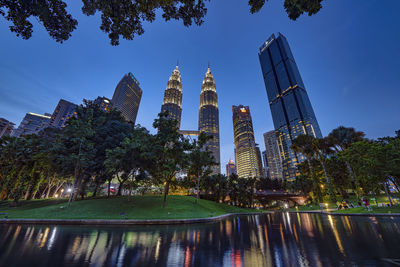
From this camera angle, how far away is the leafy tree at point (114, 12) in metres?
5.21

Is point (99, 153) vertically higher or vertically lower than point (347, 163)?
lower

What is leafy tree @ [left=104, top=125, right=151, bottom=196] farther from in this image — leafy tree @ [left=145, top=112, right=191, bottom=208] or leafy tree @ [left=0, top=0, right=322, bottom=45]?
leafy tree @ [left=0, top=0, right=322, bottom=45]

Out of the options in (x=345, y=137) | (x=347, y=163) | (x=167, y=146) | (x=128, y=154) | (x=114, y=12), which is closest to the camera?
(x=114, y=12)

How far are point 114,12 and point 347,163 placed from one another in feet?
175

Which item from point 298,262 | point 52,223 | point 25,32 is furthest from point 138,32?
point 52,223

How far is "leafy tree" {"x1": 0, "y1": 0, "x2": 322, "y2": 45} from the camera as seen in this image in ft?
17.1

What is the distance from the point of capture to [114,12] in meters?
5.69

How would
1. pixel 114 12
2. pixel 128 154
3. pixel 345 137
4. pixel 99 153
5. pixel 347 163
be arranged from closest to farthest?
pixel 114 12
pixel 128 154
pixel 99 153
pixel 347 163
pixel 345 137

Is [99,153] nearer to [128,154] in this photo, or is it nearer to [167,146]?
[128,154]

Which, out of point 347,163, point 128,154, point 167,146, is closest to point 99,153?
point 128,154

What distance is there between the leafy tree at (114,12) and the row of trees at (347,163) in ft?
94.0

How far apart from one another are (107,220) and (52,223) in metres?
5.42

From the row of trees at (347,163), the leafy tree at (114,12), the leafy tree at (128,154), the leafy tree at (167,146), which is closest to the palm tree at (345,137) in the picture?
the row of trees at (347,163)

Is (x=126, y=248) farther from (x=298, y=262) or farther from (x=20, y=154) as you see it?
(x=20, y=154)
